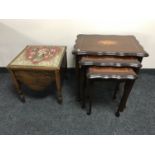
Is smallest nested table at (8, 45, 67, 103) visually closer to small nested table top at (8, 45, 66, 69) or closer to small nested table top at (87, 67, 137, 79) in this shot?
small nested table top at (8, 45, 66, 69)

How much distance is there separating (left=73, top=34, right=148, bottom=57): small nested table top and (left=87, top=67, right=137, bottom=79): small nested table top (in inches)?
5.6

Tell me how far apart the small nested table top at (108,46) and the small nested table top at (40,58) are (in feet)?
0.72

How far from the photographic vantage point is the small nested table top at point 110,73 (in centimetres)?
117

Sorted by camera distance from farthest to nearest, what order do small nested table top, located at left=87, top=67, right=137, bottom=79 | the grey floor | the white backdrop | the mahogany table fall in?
the white backdrop → the grey floor → the mahogany table → small nested table top, located at left=87, top=67, right=137, bottom=79

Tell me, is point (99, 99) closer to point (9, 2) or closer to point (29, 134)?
point (29, 134)

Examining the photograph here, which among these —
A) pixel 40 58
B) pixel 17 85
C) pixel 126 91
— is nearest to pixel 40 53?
pixel 40 58

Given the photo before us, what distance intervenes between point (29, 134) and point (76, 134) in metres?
0.42

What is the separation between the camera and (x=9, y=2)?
1123mm

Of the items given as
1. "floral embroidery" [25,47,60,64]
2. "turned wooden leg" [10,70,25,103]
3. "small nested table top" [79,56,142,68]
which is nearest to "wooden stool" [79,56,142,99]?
"small nested table top" [79,56,142,68]

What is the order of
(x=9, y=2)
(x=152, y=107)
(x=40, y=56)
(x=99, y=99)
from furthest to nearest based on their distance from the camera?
(x=99, y=99)
(x=152, y=107)
(x=40, y=56)
(x=9, y=2)

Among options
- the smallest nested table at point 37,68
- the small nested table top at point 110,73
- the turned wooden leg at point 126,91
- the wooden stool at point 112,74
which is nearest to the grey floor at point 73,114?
the turned wooden leg at point 126,91

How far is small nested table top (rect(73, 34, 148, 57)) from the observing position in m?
1.31

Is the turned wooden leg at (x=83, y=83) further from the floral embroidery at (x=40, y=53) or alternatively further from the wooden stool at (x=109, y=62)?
the floral embroidery at (x=40, y=53)

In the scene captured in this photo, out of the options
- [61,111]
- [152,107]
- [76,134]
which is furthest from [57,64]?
[152,107]
